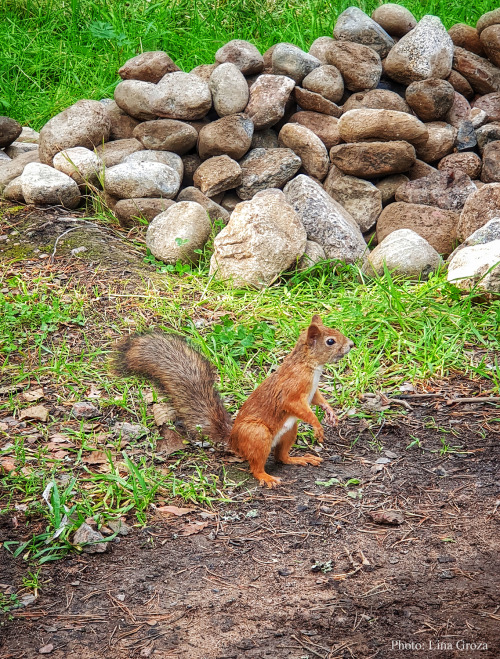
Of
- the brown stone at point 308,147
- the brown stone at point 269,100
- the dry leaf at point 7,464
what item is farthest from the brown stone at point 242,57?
the dry leaf at point 7,464

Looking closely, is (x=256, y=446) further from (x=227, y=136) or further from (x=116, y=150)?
(x=116, y=150)

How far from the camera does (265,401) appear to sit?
10.3 feet

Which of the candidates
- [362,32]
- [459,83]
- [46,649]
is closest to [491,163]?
[459,83]

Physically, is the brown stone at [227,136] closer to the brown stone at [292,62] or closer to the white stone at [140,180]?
the white stone at [140,180]

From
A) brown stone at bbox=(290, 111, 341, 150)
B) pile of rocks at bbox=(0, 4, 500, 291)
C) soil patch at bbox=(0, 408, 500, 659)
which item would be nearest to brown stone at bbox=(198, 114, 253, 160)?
pile of rocks at bbox=(0, 4, 500, 291)

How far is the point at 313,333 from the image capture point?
3.06 metres

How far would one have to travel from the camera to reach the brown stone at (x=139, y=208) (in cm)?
559

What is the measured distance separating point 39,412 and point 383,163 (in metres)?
3.53

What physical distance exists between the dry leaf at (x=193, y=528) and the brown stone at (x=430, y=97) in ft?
15.2

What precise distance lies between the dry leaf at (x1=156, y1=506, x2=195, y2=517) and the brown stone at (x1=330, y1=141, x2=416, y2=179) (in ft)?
12.3

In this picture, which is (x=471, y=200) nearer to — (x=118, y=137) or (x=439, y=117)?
(x=439, y=117)

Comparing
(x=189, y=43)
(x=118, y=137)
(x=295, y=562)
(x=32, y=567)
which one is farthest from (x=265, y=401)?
(x=189, y=43)

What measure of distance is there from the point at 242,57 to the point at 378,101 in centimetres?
126

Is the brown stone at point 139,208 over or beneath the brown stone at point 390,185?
beneath
